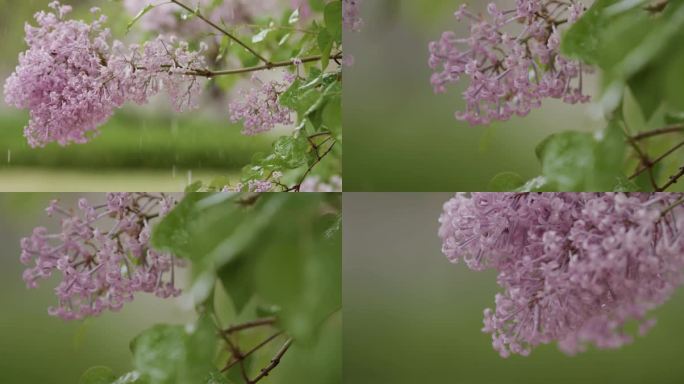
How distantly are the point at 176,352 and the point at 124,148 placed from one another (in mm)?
342

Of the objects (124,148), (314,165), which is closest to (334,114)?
(314,165)

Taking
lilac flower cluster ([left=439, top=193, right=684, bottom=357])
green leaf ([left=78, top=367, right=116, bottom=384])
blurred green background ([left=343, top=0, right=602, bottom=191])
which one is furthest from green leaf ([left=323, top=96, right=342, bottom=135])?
green leaf ([left=78, top=367, right=116, bottom=384])

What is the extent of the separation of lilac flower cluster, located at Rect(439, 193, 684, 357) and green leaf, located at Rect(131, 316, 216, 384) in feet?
1.34

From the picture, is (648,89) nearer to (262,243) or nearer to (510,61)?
(510,61)

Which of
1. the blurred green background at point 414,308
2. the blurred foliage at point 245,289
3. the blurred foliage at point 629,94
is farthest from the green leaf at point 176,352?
the blurred foliage at point 629,94

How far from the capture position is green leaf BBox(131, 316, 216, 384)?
126 centimetres

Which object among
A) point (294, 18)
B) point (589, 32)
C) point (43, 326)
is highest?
point (294, 18)

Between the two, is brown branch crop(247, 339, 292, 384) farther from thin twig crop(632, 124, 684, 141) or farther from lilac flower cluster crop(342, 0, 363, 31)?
thin twig crop(632, 124, 684, 141)

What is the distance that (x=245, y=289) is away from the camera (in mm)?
1268

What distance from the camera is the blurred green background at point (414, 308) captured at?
4.12ft

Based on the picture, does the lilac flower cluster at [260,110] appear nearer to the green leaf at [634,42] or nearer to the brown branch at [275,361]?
the brown branch at [275,361]

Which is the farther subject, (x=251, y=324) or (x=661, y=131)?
(x=251, y=324)

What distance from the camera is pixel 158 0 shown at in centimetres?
131

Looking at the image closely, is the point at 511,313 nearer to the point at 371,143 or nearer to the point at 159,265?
the point at 371,143
